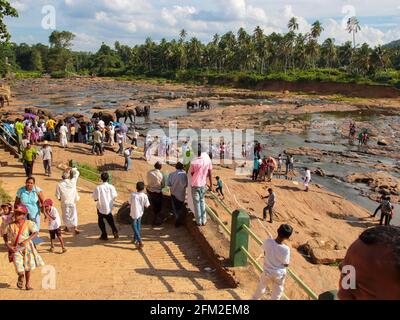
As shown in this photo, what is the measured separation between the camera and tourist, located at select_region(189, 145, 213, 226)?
24.7 feet

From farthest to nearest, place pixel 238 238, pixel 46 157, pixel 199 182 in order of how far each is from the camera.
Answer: pixel 46 157 → pixel 199 182 → pixel 238 238

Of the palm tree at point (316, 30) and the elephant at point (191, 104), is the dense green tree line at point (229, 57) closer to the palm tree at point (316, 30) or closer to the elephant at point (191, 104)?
the palm tree at point (316, 30)

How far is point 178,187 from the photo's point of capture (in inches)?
321

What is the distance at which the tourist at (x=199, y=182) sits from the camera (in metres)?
7.52

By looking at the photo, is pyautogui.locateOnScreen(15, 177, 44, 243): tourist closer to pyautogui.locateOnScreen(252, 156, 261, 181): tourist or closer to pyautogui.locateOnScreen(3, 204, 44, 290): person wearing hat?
pyautogui.locateOnScreen(3, 204, 44, 290): person wearing hat

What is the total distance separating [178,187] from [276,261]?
3.48 m

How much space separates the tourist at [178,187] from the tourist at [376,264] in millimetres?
6449

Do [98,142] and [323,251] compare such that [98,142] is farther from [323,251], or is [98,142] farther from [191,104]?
[191,104]

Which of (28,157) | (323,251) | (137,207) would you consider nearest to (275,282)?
(137,207)

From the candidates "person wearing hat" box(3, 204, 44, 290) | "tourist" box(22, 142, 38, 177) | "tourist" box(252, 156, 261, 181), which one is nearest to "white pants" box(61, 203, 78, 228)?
"person wearing hat" box(3, 204, 44, 290)

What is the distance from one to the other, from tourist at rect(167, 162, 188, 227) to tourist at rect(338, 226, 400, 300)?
6.45 meters

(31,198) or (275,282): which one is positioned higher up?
(31,198)

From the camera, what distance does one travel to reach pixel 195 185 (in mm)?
7543

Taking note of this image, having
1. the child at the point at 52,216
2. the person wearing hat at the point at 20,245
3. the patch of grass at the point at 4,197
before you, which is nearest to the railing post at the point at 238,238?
the person wearing hat at the point at 20,245
